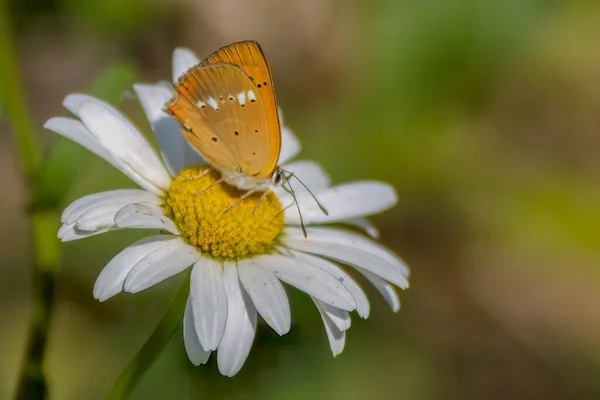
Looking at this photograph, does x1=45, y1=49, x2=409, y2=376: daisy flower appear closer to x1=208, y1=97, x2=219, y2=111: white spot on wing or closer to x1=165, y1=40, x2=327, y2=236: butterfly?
x1=165, y1=40, x2=327, y2=236: butterfly

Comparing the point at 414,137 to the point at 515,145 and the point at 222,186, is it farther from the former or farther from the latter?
the point at 222,186

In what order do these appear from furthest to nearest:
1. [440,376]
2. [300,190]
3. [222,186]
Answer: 1. [440,376]
2. [300,190]
3. [222,186]

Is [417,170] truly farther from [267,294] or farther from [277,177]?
[267,294]

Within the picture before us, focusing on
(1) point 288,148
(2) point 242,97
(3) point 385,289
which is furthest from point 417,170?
(2) point 242,97

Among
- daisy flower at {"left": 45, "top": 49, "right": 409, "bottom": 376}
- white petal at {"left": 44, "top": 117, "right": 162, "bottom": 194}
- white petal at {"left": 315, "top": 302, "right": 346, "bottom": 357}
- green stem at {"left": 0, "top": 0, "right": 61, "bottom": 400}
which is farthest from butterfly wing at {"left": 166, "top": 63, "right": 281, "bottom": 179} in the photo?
white petal at {"left": 315, "top": 302, "right": 346, "bottom": 357}

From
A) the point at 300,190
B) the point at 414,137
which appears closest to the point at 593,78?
the point at 414,137

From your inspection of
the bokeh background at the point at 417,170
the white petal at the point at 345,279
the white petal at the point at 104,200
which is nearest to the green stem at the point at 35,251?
the white petal at the point at 104,200

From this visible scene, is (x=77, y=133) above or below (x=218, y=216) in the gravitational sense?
above
